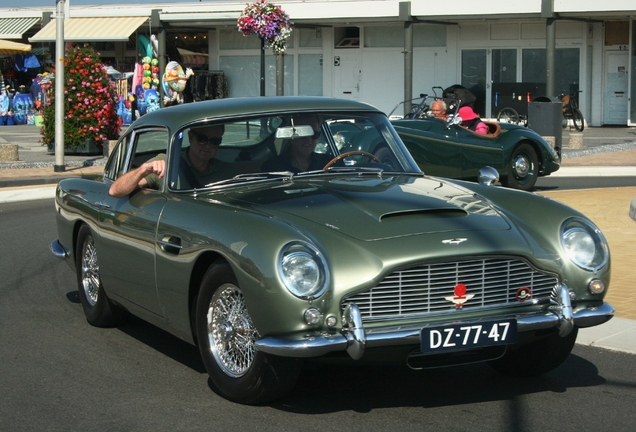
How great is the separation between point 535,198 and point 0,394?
3071mm

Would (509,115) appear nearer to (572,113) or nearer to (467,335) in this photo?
(572,113)

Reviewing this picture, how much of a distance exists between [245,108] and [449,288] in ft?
6.57

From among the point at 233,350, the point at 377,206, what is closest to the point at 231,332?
the point at 233,350

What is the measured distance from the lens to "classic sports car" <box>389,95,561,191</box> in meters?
13.9

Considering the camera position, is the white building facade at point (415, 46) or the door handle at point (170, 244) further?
the white building facade at point (415, 46)

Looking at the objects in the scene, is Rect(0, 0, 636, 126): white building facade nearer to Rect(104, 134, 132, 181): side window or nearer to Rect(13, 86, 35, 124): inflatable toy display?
Rect(13, 86, 35, 124): inflatable toy display

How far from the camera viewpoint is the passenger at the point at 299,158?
5682 millimetres

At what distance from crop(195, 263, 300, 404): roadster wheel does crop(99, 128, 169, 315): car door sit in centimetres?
63

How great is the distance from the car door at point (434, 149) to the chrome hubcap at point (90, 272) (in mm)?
7698

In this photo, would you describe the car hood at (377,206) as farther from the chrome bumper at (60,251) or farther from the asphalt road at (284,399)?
the chrome bumper at (60,251)

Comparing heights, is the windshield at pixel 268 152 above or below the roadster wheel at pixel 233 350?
above

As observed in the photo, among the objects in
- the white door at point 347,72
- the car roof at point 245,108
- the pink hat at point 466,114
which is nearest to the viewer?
the car roof at point 245,108

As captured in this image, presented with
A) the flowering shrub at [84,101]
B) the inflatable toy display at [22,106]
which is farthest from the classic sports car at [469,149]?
the inflatable toy display at [22,106]

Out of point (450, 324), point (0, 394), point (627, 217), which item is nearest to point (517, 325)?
A: point (450, 324)
